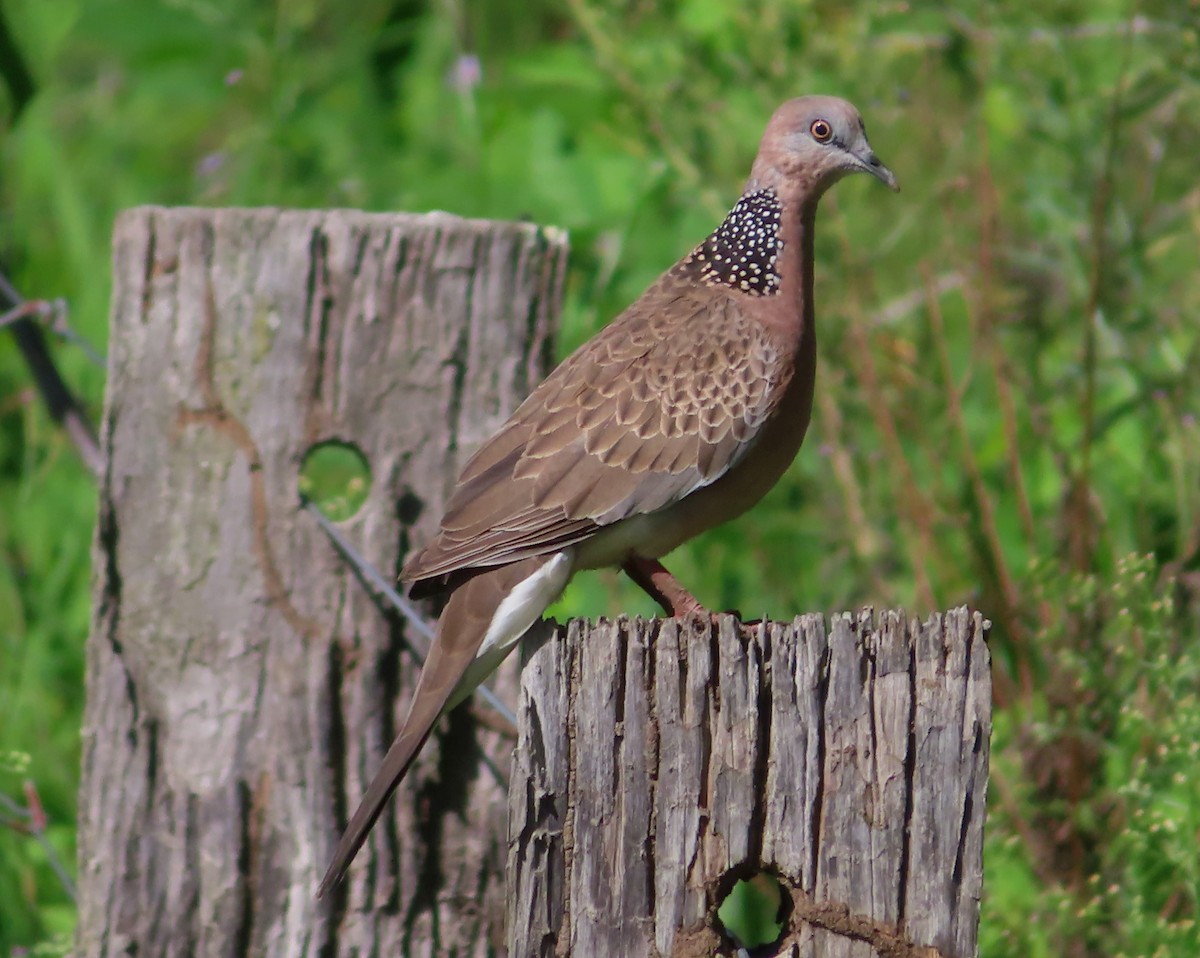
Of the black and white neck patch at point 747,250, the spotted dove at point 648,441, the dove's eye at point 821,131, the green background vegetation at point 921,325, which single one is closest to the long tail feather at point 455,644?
the spotted dove at point 648,441

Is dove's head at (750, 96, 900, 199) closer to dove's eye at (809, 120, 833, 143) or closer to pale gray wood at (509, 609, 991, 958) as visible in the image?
dove's eye at (809, 120, 833, 143)

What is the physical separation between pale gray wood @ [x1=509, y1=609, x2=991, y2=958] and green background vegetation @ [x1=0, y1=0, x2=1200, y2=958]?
1.15 metres

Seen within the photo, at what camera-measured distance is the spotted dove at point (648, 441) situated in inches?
131

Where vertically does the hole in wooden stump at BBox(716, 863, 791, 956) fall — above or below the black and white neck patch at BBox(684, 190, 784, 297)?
below

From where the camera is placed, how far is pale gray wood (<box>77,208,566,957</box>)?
3334mm

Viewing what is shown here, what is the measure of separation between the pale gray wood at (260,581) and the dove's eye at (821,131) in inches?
34.5

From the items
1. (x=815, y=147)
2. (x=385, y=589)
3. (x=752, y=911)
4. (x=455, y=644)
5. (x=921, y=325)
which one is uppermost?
(x=921, y=325)

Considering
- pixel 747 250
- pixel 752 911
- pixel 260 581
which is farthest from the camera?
pixel 752 911

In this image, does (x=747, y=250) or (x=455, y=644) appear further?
(x=747, y=250)

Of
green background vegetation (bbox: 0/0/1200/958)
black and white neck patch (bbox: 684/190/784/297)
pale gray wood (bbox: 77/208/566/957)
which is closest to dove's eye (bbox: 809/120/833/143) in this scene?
black and white neck patch (bbox: 684/190/784/297)

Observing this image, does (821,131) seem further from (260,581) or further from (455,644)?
(260,581)

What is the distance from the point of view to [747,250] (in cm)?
376

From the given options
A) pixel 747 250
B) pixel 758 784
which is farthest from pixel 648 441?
pixel 758 784

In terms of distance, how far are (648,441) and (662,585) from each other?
1.05 ft
